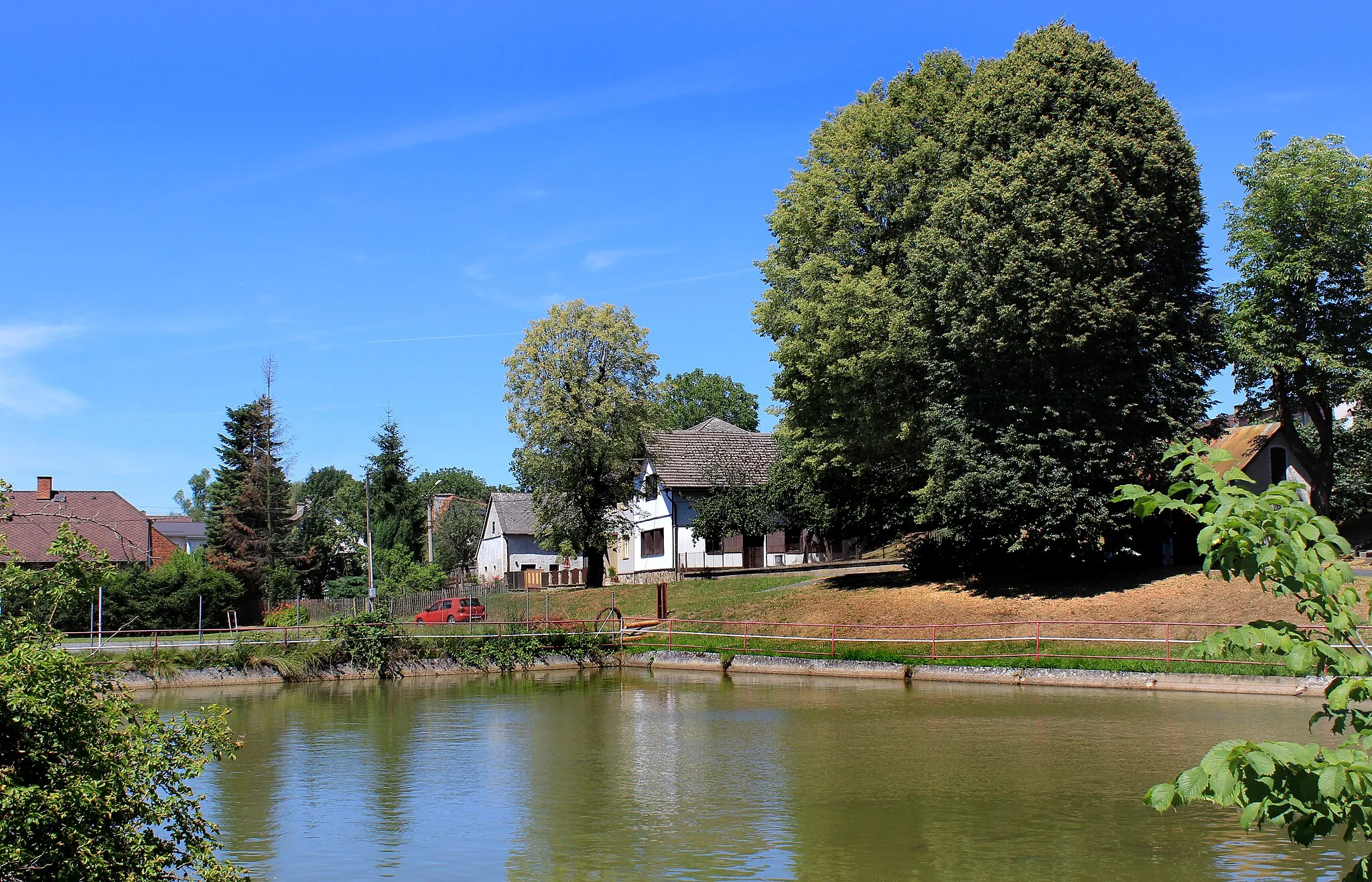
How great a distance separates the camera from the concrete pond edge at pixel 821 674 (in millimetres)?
26203

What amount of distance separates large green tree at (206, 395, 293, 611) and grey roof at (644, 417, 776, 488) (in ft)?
72.5

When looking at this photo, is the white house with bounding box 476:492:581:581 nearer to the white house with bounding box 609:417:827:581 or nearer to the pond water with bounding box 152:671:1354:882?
the white house with bounding box 609:417:827:581

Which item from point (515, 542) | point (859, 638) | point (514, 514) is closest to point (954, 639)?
point (859, 638)

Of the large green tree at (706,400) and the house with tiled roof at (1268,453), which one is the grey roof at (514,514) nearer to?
the large green tree at (706,400)

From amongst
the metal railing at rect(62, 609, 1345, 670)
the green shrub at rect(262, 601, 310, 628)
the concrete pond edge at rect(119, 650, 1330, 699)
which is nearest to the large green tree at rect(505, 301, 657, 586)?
the green shrub at rect(262, 601, 310, 628)

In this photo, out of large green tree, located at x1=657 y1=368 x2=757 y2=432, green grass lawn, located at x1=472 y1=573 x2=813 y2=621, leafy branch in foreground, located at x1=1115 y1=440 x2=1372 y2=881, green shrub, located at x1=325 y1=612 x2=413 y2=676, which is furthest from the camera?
large green tree, located at x1=657 y1=368 x2=757 y2=432

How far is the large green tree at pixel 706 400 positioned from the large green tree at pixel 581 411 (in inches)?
A: 2190

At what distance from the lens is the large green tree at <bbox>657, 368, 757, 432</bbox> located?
116125mm

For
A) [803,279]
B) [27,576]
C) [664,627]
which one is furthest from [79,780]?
[803,279]

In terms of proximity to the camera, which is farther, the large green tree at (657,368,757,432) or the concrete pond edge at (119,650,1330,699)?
the large green tree at (657,368,757,432)

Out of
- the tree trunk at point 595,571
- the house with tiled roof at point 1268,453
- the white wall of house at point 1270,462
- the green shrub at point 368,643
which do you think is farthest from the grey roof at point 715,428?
the green shrub at point 368,643

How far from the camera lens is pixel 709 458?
6494cm

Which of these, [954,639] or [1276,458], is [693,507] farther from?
[954,639]

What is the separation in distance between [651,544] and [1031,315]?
36.1m
